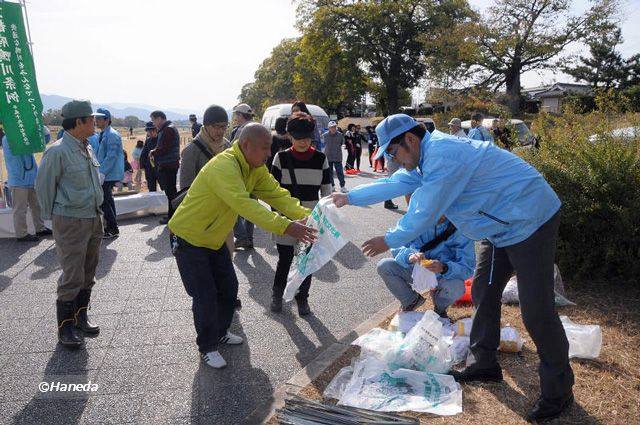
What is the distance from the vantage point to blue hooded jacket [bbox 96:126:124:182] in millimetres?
7258

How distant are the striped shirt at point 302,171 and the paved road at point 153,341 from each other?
1.16m

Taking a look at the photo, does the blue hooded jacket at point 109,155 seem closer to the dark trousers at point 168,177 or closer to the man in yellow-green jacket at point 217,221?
the dark trousers at point 168,177

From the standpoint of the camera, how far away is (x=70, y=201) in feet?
12.2

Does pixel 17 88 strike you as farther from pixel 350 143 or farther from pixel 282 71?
pixel 282 71

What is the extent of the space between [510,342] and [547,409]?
2.72ft

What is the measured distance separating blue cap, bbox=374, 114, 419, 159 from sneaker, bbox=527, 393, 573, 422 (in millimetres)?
1737

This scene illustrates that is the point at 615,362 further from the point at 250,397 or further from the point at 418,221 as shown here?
the point at 250,397

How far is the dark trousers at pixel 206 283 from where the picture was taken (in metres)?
3.34

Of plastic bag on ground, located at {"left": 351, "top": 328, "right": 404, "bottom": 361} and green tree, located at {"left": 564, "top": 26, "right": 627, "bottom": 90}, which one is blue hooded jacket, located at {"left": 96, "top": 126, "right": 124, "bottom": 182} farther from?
green tree, located at {"left": 564, "top": 26, "right": 627, "bottom": 90}

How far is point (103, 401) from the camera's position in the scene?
10.0 ft

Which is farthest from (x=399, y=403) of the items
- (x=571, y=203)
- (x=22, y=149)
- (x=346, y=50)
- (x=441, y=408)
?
(x=346, y=50)

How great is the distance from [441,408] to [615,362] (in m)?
1.52

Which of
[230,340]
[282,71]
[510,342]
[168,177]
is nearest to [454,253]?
[510,342]

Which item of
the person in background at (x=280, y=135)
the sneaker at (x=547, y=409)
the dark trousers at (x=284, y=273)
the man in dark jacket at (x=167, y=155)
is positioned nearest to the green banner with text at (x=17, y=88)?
the man in dark jacket at (x=167, y=155)
